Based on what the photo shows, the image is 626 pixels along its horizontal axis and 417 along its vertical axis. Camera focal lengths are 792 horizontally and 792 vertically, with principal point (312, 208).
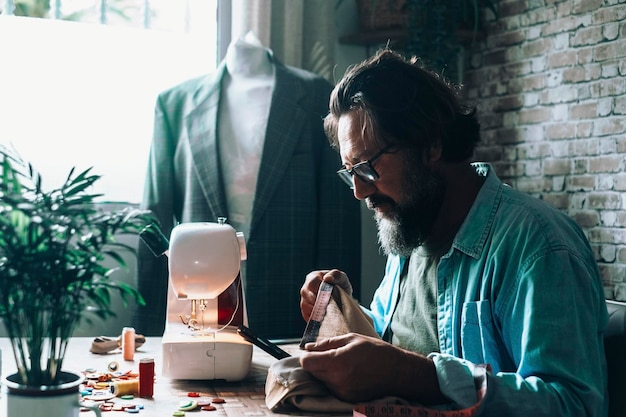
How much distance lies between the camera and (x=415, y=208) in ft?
6.57

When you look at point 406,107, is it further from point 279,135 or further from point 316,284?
point 279,135

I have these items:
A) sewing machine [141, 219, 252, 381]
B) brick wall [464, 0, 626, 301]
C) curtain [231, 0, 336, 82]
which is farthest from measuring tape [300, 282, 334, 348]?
curtain [231, 0, 336, 82]

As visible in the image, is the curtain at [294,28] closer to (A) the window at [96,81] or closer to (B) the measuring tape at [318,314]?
(A) the window at [96,81]

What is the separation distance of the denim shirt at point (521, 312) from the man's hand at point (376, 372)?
0.04 metres

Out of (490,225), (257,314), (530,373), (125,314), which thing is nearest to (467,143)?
(490,225)

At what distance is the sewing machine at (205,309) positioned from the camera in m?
1.85

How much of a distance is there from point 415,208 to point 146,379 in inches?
30.6

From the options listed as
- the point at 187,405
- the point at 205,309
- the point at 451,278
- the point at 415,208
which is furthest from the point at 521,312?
the point at 205,309

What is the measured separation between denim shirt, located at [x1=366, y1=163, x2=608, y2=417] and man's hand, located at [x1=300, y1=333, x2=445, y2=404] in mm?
41

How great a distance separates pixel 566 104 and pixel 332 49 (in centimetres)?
117

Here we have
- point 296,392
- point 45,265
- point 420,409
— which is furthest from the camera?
point 296,392

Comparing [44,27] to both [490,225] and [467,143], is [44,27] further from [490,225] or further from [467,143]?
[490,225]

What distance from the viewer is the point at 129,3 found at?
3791 millimetres

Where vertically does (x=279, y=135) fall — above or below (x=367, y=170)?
above
